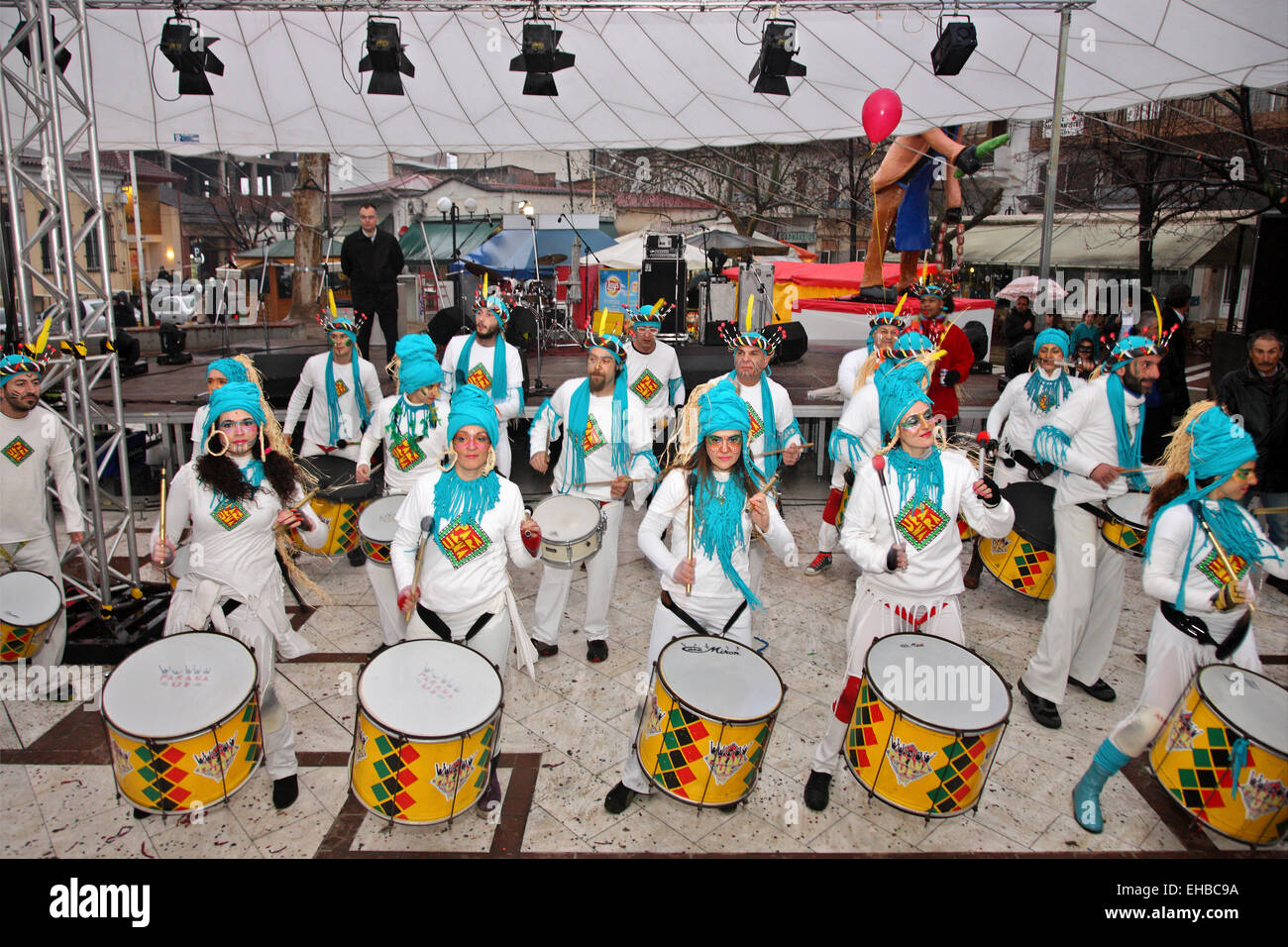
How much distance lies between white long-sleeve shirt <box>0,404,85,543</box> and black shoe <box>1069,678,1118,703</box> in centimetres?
609

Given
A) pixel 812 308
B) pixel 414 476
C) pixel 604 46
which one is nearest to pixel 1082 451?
pixel 414 476

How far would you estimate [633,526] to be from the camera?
8.23m

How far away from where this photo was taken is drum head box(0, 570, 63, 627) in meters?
4.29

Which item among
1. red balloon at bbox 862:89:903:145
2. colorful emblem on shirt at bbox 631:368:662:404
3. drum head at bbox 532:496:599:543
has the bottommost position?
drum head at bbox 532:496:599:543

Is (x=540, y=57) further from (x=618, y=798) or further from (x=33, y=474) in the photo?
(x=618, y=798)

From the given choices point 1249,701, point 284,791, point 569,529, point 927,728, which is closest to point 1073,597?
point 1249,701

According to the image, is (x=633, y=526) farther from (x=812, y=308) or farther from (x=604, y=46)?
(x=812, y=308)

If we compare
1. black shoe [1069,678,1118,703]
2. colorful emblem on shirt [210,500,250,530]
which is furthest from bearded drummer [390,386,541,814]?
black shoe [1069,678,1118,703]

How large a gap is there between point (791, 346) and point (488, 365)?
631 centimetres

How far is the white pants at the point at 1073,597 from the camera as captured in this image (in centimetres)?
Result: 439

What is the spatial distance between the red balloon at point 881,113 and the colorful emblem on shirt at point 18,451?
7.80 metres

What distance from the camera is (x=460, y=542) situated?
3729 millimetres

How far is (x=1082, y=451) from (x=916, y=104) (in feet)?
21.9

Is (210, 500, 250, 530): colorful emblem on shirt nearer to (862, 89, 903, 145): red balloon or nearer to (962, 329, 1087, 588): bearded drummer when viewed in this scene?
(962, 329, 1087, 588): bearded drummer
